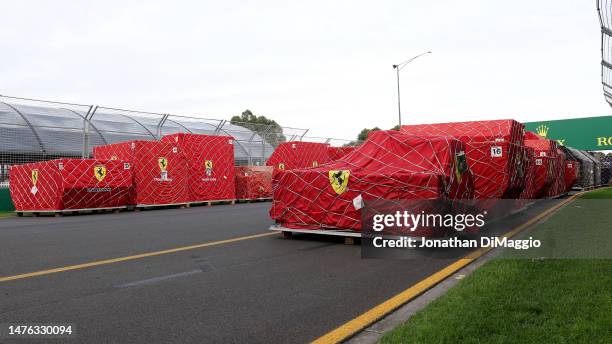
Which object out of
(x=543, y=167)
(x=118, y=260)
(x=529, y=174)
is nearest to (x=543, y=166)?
(x=543, y=167)

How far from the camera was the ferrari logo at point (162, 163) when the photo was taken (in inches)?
770

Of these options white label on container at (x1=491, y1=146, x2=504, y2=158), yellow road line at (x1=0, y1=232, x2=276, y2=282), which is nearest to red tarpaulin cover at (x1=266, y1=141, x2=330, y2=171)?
white label on container at (x1=491, y1=146, x2=504, y2=158)

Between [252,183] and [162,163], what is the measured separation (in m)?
5.62

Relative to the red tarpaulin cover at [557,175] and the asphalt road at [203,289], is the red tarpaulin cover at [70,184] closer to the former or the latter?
the asphalt road at [203,289]

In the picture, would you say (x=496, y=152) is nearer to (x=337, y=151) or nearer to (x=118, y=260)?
(x=118, y=260)

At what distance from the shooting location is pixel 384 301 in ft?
A: 14.4

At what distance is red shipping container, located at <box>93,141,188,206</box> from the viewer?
18875 mm

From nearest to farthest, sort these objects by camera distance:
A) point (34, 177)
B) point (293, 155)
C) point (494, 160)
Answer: point (494, 160) → point (34, 177) → point (293, 155)

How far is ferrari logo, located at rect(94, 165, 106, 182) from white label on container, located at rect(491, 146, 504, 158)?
13365mm

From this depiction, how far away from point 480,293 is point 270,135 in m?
27.8

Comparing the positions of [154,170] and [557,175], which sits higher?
[154,170]

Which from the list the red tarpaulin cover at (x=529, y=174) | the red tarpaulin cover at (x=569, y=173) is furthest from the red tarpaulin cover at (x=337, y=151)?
the red tarpaulin cover at (x=529, y=174)

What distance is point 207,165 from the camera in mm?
21750

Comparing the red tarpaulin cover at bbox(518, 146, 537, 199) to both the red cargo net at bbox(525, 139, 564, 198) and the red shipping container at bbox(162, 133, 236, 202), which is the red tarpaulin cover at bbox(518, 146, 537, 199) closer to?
the red cargo net at bbox(525, 139, 564, 198)
